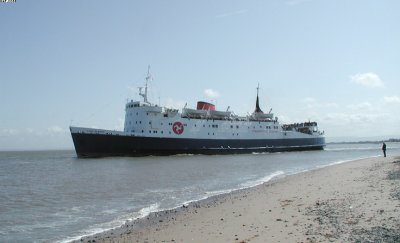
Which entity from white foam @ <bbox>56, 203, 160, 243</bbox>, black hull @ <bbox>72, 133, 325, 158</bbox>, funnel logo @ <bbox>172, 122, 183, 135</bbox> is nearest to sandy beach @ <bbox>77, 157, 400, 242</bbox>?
white foam @ <bbox>56, 203, 160, 243</bbox>

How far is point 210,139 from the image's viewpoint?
2087 inches

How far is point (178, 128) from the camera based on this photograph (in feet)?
163

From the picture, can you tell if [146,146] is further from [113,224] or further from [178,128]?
[113,224]

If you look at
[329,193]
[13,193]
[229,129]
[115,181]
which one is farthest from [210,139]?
[329,193]

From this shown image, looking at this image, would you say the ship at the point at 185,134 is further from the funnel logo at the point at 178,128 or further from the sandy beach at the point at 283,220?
the sandy beach at the point at 283,220

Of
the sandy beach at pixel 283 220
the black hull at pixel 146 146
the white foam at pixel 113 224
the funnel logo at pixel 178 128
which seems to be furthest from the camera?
the funnel logo at pixel 178 128

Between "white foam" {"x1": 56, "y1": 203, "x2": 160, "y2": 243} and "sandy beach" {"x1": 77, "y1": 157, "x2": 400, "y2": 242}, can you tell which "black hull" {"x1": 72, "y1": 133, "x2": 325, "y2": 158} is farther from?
"sandy beach" {"x1": 77, "y1": 157, "x2": 400, "y2": 242}

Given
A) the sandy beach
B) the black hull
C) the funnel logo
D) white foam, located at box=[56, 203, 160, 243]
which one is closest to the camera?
the sandy beach

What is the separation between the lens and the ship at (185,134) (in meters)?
45.0

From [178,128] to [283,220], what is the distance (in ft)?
137

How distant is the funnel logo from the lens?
49250 mm

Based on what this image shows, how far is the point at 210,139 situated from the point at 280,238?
46283 mm

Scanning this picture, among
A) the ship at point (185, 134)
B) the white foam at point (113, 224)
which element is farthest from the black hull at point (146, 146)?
the white foam at point (113, 224)

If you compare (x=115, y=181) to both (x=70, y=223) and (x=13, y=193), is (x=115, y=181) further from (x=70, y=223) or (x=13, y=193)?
(x=70, y=223)
